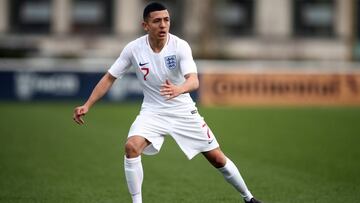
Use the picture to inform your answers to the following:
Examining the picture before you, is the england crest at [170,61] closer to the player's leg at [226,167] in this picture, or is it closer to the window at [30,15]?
the player's leg at [226,167]

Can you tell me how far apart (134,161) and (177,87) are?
92 cm

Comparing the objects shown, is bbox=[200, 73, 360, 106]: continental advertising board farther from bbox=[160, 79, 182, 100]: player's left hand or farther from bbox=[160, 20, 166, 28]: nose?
bbox=[160, 79, 182, 100]: player's left hand

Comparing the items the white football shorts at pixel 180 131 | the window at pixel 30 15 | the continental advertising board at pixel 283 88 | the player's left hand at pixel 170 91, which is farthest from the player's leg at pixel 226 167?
the window at pixel 30 15

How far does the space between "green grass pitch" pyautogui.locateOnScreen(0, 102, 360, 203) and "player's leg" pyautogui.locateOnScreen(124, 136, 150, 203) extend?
1.19m

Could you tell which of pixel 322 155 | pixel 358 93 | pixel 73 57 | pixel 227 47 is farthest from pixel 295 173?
pixel 227 47

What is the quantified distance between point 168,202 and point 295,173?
3111 millimetres

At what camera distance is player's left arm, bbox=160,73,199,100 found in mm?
7535

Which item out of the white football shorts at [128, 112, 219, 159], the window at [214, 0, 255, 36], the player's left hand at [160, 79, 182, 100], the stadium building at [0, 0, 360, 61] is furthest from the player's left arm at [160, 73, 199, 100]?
the window at [214, 0, 255, 36]

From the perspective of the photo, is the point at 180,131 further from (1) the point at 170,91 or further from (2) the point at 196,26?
(2) the point at 196,26

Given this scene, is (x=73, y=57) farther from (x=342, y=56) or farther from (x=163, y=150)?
(x=163, y=150)

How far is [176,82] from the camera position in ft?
27.0

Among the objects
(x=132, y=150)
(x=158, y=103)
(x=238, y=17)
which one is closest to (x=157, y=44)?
(x=158, y=103)

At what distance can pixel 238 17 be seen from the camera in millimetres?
46062

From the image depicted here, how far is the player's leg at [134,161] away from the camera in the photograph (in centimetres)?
792
